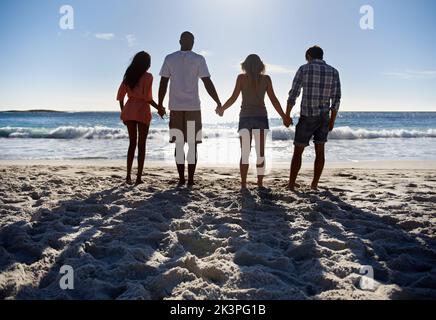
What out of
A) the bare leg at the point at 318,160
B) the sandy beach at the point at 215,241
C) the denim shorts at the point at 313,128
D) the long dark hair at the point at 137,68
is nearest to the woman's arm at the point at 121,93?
the long dark hair at the point at 137,68

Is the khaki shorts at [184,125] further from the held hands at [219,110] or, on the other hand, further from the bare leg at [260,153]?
the bare leg at [260,153]

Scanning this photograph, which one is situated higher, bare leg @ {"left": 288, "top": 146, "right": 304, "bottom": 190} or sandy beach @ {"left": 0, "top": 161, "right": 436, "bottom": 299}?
bare leg @ {"left": 288, "top": 146, "right": 304, "bottom": 190}

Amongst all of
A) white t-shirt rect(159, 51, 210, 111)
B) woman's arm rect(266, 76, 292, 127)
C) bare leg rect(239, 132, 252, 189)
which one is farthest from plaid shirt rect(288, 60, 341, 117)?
white t-shirt rect(159, 51, 210, 111)

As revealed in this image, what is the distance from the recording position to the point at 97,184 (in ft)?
18.6

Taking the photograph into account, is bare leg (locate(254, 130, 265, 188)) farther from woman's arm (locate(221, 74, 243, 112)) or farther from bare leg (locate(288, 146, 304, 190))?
woman's arm (locate(221, 74, 243, 112))

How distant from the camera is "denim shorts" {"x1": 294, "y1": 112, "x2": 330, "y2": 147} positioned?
5.11 m

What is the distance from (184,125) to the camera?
5.39 meters

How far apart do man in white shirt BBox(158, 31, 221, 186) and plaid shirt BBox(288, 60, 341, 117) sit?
3.91 ft

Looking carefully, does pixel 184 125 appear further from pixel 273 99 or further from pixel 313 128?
pixel 313 128

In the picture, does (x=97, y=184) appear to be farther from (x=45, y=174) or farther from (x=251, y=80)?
(x=251, y=80)

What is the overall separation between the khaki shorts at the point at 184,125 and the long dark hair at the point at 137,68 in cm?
68

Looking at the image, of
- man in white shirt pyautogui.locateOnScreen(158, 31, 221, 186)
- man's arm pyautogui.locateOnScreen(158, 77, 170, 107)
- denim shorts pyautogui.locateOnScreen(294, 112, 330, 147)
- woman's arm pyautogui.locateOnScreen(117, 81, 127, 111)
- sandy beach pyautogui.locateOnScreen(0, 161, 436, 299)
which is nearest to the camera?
sandy beach pyautogui.locateOnScreen(0, 161, 436, 299)

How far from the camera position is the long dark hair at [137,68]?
213 inches
